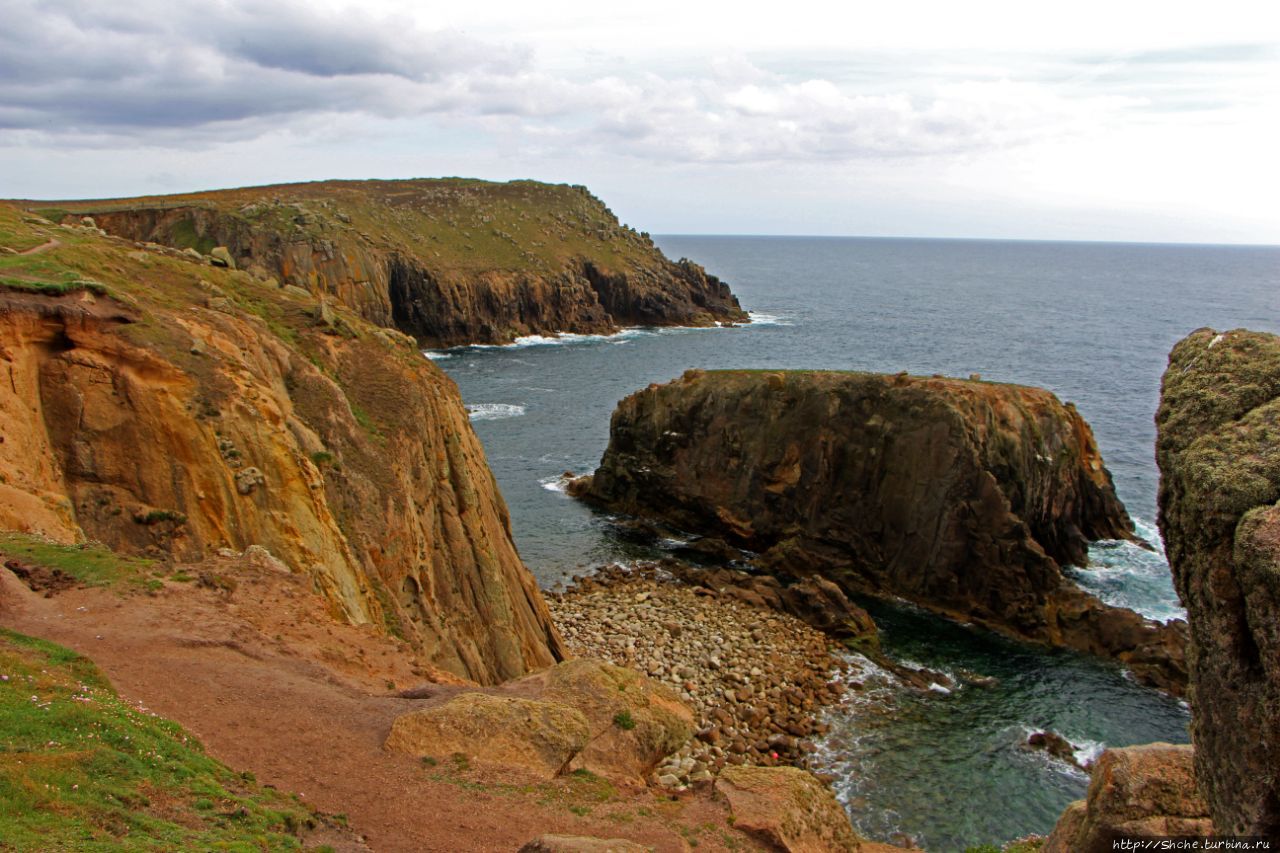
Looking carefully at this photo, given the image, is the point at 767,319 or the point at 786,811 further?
the point at 767,319

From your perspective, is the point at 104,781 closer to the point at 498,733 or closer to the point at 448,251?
the point at 498,733

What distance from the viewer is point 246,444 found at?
23.3 meters

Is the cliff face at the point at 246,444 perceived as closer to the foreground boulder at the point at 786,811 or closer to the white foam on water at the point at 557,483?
the foreground boulder at the point at 786,811

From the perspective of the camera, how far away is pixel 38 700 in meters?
12.8

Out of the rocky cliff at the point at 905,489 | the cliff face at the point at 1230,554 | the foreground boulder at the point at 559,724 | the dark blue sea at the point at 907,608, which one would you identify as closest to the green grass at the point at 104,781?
the foreground boulder at the point at 559,724

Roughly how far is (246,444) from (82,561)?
17.7 feet

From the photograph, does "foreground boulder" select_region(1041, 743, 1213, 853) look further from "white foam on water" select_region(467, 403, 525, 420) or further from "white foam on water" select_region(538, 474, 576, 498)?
"white foam on water" select_region(467, 403, 525, 420)

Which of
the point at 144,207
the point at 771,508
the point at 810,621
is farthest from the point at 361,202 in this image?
the point at 810,621

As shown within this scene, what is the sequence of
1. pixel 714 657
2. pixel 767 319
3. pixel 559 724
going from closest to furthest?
1. pixel 559 724
2. pixel 714 657
3. pixel 767 319

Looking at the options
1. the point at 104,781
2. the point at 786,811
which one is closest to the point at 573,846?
the point at 786,811

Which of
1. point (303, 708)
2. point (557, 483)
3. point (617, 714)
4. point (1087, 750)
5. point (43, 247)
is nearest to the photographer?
point (303, 708)

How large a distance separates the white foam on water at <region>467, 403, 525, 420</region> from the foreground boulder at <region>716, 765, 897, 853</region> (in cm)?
6537

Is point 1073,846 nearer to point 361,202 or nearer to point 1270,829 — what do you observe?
point 1270,829

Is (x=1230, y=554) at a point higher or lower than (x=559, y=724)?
higher
